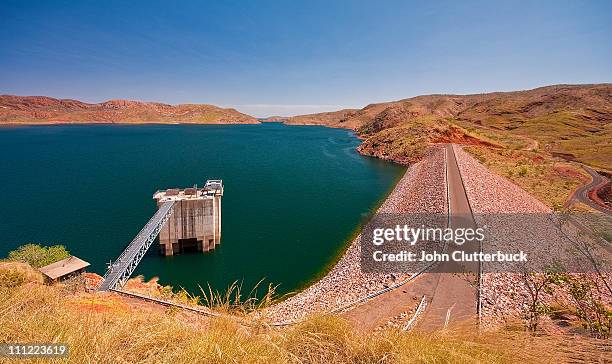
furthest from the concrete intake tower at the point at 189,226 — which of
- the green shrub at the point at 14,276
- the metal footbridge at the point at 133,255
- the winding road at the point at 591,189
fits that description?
the winding road at the point at 591,189

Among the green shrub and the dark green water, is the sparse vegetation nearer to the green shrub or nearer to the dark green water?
the dark green water

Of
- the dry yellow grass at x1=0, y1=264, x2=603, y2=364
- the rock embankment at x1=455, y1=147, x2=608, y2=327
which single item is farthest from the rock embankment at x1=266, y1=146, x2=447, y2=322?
the dry yellow grass at x1=0, y1=264, x2=603, y2=364

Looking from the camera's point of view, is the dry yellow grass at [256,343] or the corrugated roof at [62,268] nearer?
the dry yellow grass at [256,343]

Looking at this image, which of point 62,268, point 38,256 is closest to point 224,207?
point 38,256

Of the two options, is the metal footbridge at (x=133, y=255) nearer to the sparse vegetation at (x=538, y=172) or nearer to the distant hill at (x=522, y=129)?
the sparse vegetation at (x=538, y=172)

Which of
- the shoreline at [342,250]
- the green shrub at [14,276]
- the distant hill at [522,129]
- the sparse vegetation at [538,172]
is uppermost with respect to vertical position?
the distant hill at [522,129]

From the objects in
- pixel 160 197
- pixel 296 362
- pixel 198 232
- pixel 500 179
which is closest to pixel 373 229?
pixel 198 232
